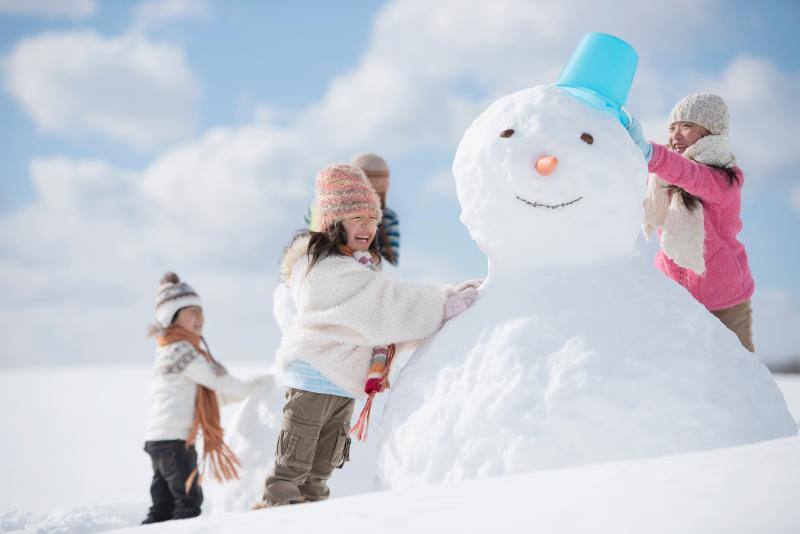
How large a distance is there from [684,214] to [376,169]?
1.86 m

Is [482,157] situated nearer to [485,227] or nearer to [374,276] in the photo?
[485,227]

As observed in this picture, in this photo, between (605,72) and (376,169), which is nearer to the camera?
(605,72)

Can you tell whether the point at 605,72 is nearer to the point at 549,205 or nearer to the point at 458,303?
the point at 549,205

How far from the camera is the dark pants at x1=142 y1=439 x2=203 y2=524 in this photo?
4426 millimetres

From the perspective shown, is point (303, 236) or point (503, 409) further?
point (303, 236)

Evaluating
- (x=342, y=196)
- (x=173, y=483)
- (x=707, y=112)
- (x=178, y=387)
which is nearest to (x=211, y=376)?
(x=178, y=387)

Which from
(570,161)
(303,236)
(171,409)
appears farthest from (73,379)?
(570,161)

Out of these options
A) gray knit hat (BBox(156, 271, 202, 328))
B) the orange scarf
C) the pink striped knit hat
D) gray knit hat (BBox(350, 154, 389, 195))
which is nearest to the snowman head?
the pink striped knit hat

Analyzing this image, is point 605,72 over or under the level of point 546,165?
over

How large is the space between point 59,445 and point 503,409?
6.90 m

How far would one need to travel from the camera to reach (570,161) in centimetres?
256

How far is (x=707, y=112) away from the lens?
127 inches

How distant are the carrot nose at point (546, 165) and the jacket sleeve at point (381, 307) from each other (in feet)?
1.88

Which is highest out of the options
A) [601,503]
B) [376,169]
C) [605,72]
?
[376,169]
